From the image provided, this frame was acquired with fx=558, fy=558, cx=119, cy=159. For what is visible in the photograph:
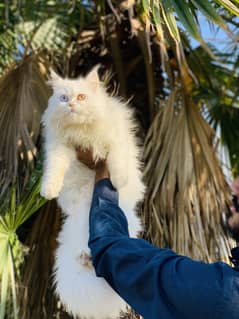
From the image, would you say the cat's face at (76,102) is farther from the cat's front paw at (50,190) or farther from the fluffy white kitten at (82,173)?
the cat's front paw at (50,190)

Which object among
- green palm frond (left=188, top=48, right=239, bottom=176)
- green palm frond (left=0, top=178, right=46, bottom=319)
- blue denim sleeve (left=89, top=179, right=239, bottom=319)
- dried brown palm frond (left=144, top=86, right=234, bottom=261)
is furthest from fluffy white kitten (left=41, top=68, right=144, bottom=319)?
green palm frond (left=188, top=48, right=239, bottom=176)

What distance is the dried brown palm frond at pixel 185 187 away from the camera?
2.43 m

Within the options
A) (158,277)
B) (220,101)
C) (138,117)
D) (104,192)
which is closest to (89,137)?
(104,192)

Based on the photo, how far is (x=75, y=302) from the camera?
1.29 m

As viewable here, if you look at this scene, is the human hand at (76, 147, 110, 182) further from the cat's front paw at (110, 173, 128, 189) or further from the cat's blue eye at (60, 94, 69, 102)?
the cat's blue eye at (60, 94, 69, 102)

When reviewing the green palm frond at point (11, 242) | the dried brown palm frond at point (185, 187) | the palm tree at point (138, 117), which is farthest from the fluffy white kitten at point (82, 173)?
the dried brown palm frond at point (185, 187)

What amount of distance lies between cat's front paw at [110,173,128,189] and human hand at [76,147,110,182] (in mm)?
20

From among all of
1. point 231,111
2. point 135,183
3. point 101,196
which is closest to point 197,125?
point 231,111

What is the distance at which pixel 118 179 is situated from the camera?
54.5 inches

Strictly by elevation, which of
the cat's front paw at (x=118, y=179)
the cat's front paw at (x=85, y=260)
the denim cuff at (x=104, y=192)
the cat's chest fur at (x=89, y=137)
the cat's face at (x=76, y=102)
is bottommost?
the cat's front paw at (x=85, y=260)

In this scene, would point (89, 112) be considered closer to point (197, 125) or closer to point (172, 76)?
point (197, 125)

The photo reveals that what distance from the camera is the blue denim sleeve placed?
3.15 ft

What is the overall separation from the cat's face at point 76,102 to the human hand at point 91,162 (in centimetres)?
9

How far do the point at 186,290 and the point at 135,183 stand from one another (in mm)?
638
